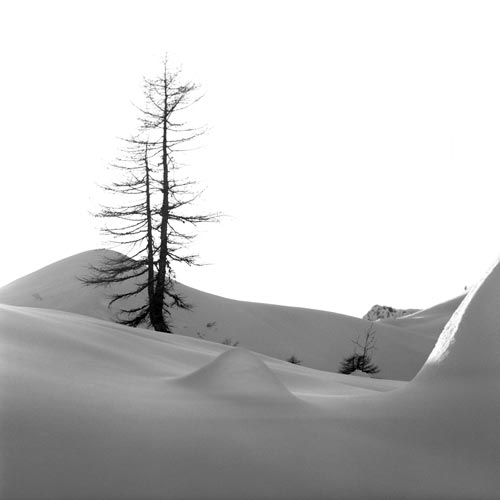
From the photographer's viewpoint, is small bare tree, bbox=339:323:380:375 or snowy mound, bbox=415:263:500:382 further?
small bare tree, bbox=339:323:380:375

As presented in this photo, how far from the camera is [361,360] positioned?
65.4 feet

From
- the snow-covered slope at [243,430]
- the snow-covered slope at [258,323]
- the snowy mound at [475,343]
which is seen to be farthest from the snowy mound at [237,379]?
the snow-covered slope at [258,323]

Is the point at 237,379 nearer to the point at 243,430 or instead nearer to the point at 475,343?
the point at 243,430

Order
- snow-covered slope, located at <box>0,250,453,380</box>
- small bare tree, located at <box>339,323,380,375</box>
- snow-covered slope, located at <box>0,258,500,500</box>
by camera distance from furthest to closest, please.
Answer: snow-covered slope, located at <box>0,250,453,380</box> < small bare tree, located at <box>339,323,380,375</box> < snow-covered slope, located at <box>0,258,500,500</box>

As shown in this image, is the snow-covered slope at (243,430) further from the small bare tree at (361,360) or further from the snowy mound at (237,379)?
Answer: the small bare tree at (361,360)

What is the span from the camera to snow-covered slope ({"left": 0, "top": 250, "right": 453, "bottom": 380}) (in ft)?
65.9

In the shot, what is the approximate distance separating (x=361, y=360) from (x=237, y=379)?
17.6 meters

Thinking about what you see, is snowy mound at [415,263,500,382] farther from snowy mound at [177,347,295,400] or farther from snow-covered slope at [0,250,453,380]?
snow-covered slope at [0,250,453,380]

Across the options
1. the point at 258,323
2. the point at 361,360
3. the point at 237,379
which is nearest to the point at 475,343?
the point at 237,379

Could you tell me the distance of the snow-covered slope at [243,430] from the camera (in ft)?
6.47

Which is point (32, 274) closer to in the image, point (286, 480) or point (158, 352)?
point (158, 352)

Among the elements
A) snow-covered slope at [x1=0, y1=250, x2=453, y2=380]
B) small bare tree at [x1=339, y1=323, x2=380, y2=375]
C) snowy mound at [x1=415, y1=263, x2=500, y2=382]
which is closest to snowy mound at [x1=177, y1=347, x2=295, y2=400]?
snowy mound at [x1=415, y1=263, x2=500, y2=382]

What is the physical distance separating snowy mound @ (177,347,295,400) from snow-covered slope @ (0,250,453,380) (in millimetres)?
15975

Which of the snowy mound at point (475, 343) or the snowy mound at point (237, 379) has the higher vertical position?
the snowy mound at point (475, 343)
